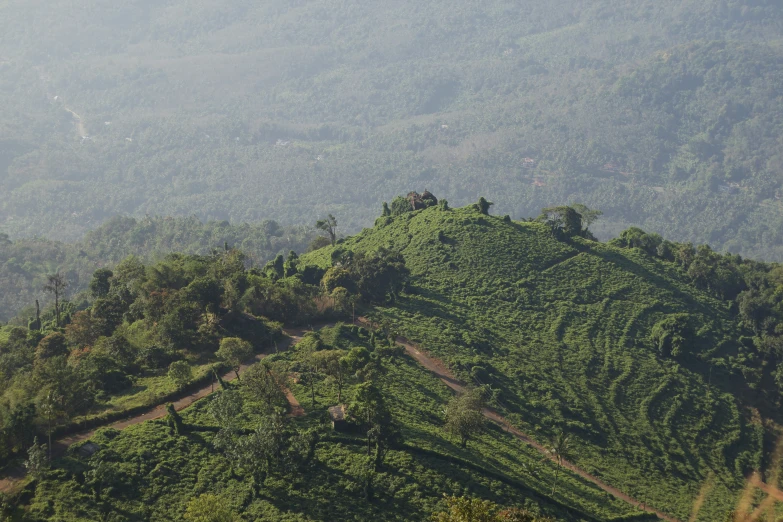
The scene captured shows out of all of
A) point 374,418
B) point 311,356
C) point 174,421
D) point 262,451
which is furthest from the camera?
point 311,356

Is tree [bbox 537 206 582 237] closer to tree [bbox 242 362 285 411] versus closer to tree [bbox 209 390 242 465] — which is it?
tree [bbox 242 362 285 411]

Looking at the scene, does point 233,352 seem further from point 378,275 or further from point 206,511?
point 378,275

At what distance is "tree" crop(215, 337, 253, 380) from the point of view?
59.5 meters

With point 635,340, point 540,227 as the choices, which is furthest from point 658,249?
point 635,340

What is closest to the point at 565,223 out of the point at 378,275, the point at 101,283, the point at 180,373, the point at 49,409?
the point at 378,275

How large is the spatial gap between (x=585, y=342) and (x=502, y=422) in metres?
18.6

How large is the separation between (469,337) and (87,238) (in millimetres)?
135435

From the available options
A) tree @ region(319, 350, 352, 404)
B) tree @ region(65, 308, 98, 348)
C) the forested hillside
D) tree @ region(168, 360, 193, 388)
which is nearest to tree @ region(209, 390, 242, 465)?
tree @ region(168, 360, 193, 388)

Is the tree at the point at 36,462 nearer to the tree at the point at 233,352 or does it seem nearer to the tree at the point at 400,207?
the tree at the point at 233,352

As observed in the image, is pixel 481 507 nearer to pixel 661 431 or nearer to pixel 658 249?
pixel 661 431

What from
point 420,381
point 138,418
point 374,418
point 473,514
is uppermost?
point 473,514

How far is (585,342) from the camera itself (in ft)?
259

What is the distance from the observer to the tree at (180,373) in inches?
2201

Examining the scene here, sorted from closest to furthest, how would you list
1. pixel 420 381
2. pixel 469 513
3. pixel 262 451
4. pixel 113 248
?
pixel 469 513 → pixel 262 451 → pixel 420 381 → pixel 113 248
